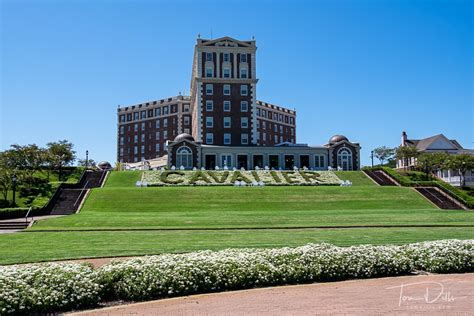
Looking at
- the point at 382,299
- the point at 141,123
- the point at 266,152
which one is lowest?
the point at 382,299

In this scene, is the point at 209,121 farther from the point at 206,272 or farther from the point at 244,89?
the point at 206,272

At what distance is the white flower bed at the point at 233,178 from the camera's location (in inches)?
2163

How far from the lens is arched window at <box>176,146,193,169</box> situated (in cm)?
6750

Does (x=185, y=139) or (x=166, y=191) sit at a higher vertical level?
(x=185, y=139)

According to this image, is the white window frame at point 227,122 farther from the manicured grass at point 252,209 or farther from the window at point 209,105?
the manicured grass at point 252,209

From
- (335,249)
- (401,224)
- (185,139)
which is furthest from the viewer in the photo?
(185,139)

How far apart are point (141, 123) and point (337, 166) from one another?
61130mm

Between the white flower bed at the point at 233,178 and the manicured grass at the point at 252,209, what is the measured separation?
6.08 metres

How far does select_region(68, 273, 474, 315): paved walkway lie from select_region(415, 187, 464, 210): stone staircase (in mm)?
31896

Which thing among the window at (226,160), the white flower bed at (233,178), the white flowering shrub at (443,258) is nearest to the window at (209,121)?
the window at (226,160)

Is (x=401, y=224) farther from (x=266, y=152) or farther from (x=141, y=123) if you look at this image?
(x=141, y=123)

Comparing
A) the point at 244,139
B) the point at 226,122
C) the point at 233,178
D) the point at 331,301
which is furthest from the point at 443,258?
the point at 226,122

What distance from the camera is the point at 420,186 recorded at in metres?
51.2

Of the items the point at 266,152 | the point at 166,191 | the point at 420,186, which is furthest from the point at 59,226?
the point at 266,152
